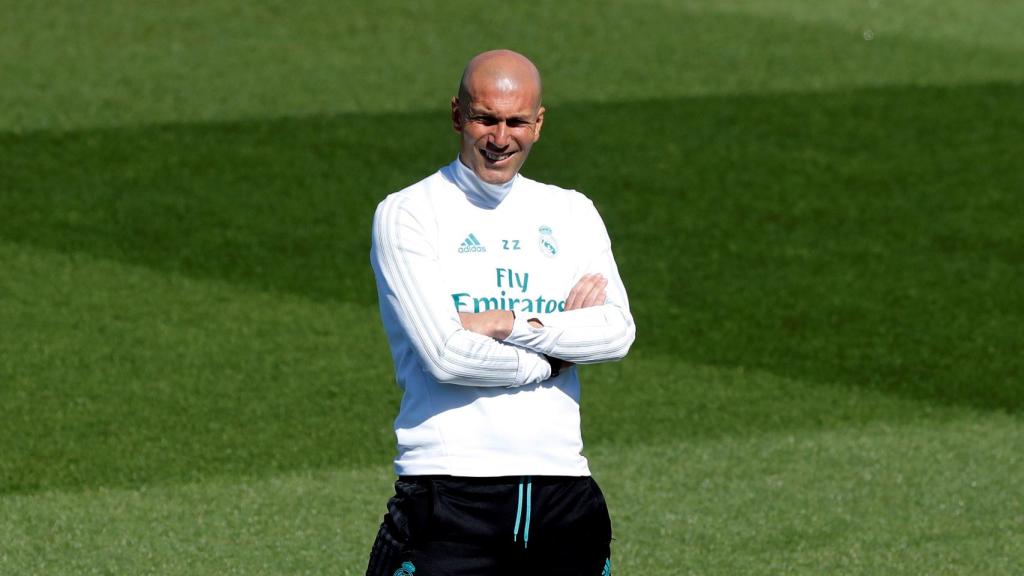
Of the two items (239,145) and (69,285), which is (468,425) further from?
(239,145)

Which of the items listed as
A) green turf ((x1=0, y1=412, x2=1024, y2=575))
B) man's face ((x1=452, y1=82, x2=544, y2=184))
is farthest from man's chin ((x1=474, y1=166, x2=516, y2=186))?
green turf ((x1=0, y1=412, x2=1024, y2=575))

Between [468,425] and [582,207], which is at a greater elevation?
[582,207]

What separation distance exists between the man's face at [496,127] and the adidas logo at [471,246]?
18 cm

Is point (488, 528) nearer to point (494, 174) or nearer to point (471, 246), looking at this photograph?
point (471, 246)

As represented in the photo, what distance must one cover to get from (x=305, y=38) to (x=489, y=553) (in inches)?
644

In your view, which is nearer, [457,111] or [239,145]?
[457,111]

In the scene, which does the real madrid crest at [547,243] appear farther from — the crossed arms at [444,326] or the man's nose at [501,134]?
the man's nose at [501,134]

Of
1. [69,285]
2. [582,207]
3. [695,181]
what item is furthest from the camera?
[695,181]

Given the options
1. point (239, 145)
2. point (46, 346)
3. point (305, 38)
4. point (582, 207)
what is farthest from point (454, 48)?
point (582, 207)

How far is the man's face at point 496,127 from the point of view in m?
4.88

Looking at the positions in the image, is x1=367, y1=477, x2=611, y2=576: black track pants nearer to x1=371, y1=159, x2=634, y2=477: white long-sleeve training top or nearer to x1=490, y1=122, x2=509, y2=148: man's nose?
x1=371, y1=159, x2=634, y2=477: white long-sleeve training top

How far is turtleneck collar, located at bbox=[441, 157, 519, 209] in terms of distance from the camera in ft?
16.3

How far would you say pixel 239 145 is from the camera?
16469mm

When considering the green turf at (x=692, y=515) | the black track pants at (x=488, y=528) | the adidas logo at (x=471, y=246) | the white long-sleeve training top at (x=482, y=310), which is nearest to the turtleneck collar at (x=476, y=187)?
the white long-sleeve training top at (x=482, y=310)
